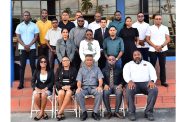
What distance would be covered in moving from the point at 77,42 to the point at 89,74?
0.95 m

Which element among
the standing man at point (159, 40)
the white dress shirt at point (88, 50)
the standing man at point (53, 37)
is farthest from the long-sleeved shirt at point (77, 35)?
the standing man at point (159, 40)

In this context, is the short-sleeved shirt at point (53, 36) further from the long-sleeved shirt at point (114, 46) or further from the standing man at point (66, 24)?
the long-sleeved shirt at point (114, 46)

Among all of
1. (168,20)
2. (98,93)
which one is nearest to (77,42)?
(98,93)

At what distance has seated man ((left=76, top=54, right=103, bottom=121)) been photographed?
20.7 ft

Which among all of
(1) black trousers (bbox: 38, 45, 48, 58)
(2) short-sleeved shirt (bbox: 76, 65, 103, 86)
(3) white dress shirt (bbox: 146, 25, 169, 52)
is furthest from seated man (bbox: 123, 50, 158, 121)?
(1) black trousers (bbox: 38, 45, 48, 58)

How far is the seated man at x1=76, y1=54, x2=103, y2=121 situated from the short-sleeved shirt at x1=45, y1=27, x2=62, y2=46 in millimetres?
1245

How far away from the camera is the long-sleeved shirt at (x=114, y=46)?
6.98 m

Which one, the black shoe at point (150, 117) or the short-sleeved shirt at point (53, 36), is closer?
the black shoe at point (150, 117)

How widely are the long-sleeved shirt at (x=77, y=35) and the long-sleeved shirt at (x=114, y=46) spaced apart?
0.50m

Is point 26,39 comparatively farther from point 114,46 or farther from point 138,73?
Result: point 138,73

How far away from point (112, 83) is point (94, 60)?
0.59 metres

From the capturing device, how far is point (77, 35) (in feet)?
23.4

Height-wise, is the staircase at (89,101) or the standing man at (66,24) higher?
the standing man at (66,24)
